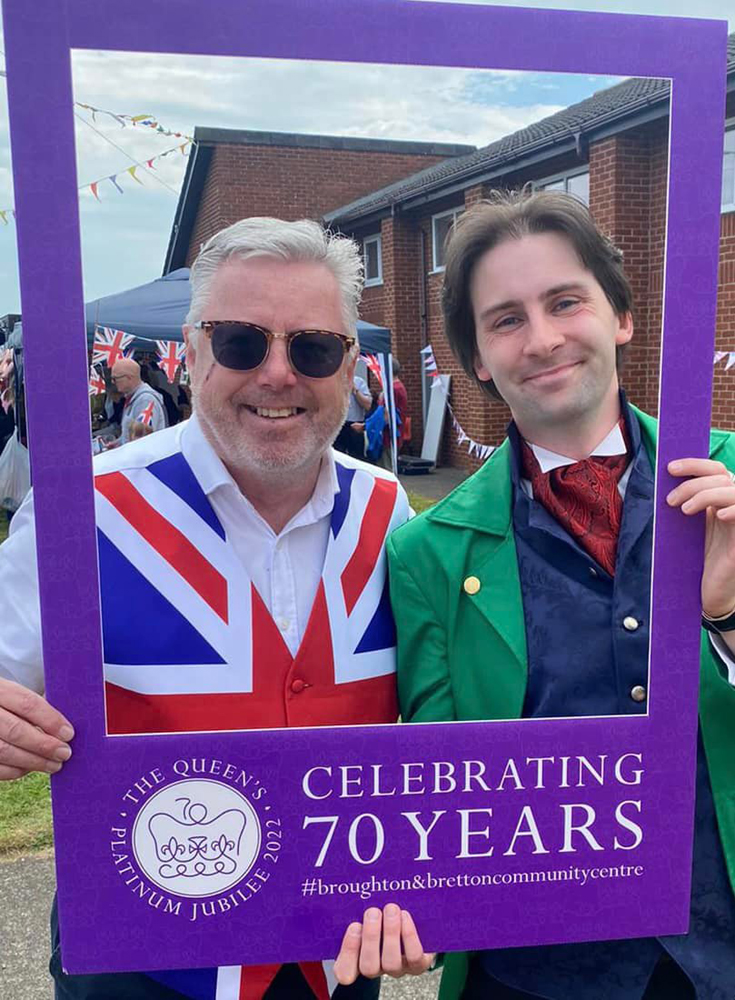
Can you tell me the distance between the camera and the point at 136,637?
1281 mm

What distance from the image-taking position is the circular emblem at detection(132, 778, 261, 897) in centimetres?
122

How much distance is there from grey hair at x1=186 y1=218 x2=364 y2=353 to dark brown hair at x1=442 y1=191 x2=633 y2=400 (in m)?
0.20

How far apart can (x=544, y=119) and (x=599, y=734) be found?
35.4 inches

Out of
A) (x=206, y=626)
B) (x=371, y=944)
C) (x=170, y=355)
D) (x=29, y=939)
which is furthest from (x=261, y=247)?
(x=29, y=939)

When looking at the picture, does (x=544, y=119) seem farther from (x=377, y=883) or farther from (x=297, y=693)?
(x=377, y=883)

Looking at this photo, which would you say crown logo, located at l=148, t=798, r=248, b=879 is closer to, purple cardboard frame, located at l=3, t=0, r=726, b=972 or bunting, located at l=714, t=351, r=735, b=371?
purple cardboard frame, located at l=3, t=0, r=726, b=972

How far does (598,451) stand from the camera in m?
1.35

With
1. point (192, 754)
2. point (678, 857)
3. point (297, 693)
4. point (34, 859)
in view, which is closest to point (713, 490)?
point (678, 857)

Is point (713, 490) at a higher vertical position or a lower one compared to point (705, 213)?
lower

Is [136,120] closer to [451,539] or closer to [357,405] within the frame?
[357,405]

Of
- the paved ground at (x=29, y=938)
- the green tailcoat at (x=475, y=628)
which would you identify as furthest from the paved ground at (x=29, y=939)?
the green tailcoat at (x=475, y=628)

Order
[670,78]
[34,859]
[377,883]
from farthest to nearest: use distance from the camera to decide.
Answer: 1. [34,859]
2. [377,883]
3. [670,78]

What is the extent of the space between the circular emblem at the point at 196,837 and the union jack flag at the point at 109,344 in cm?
62

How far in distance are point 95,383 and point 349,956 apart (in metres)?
0.91
